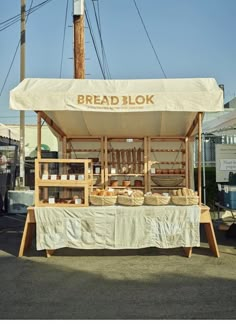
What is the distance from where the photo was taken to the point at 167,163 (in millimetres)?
7883

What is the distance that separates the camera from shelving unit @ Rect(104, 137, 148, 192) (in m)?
7.67

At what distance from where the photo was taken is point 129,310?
12.2ft

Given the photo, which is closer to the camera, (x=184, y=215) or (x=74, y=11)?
(x=184, y=215)

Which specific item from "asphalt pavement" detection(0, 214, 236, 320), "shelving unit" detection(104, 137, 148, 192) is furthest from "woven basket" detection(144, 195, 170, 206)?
"shelving unit" detection(104, 137, 148, 192)

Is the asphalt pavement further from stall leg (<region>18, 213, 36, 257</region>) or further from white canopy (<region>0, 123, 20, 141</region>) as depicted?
white canopy (<region>0, 123, 20, 141</region>)

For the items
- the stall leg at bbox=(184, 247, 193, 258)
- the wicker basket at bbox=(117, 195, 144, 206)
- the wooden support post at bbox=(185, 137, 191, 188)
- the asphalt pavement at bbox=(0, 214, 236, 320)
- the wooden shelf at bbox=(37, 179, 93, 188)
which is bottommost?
the asphalt pavement at bbox=(0, 214, 236, 320)

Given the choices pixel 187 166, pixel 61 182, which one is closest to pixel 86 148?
pixel 187 166

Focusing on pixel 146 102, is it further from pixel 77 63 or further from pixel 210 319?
pixel 77 63

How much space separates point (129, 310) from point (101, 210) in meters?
1.98

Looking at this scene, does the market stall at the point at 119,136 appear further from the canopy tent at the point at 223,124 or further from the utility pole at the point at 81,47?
the utility pole at the point at 81,47

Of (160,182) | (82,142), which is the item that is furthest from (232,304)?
(82,142)

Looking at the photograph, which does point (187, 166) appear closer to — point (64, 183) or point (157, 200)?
point (157, 200)

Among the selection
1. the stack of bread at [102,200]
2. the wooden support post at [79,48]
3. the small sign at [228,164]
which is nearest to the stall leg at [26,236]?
the stack of bread at [102,200]

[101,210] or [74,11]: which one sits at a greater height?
[74,11]
